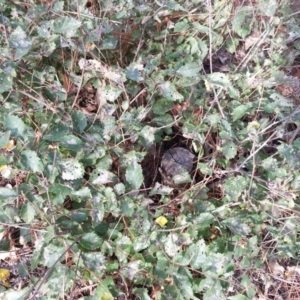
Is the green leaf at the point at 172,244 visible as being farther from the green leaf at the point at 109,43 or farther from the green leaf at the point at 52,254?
the green leaf at the point at 109,43

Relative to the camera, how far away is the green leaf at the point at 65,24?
1592 mm

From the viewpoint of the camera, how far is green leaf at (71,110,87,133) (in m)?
1.58

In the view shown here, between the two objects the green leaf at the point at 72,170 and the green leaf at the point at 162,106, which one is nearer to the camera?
the green leaf at the point at 72,170

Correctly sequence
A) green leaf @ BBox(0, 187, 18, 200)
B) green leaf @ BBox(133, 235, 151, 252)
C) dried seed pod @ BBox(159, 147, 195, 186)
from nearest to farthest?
green leaf @ BBox(0, 187, 18, 200) → green leaf @ BBox(133, 235, 151, 252) → dried seed pod @ BBox(159, 147, 195, 186)

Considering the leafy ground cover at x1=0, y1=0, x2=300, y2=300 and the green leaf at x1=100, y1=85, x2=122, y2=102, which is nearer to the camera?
the leafy ground cover at x1=0, y1=0, x2=300, y2=300

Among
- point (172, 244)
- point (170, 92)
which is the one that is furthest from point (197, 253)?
point (170, 92)

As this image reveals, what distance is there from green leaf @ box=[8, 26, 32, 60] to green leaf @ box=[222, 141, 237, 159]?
779 millimetres

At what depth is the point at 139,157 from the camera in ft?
5.35


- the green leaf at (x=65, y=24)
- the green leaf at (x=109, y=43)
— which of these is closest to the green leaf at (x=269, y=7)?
the green leaf at (x=109, y=43)

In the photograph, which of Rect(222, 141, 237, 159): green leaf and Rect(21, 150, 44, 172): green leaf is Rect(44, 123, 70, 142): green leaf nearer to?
Result: Rect(21, 150, 44, 172): green leaf

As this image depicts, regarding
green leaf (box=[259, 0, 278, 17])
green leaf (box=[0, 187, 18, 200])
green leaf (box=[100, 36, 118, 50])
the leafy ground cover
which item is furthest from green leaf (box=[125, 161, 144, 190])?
green leaf (box=[259, 0, 278, 17])

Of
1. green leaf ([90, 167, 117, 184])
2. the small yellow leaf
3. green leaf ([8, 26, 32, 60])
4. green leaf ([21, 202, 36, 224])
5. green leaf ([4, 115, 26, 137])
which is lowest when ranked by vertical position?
the small yellow leaf

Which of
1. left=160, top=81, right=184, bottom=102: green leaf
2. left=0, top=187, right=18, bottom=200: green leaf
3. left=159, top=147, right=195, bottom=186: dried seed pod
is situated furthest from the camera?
left=159, top=147, right=195, bottom=186: dried seed pod

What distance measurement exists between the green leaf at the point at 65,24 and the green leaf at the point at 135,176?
1.77 ft
